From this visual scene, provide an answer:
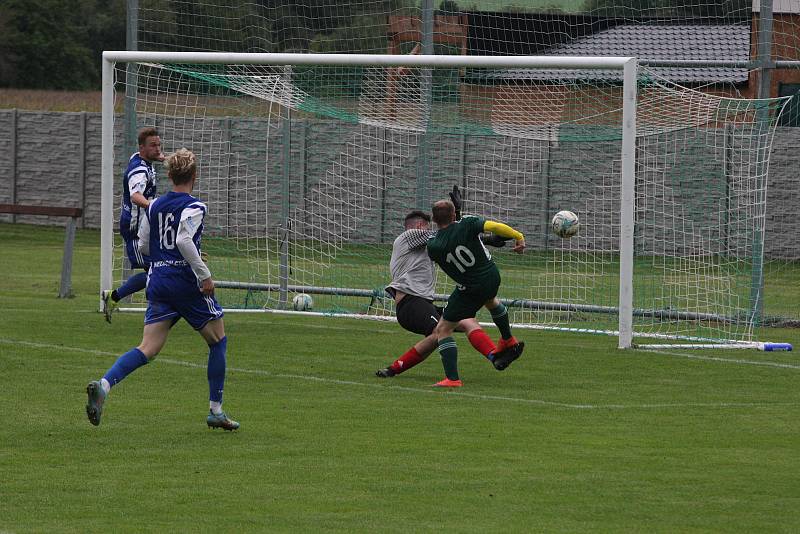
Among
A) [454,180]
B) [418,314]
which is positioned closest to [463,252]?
[418,314]

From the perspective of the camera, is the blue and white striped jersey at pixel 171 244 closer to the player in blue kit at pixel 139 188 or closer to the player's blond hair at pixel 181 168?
the player's blond hair at pixel 181 168

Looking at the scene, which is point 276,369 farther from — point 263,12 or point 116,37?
point 116,37

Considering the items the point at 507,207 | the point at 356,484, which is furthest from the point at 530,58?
the point at 356,484

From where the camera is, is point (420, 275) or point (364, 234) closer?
point (420, 275)

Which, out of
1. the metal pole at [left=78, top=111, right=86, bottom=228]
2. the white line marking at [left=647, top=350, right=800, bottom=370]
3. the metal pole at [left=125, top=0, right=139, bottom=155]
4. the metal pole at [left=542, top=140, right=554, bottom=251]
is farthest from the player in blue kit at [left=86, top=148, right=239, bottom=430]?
the metal pole at [left=78, top=111, right=86, bottom=228]

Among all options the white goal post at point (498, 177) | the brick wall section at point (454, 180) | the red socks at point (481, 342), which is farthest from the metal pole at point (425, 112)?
the red socks at point (481, 342)

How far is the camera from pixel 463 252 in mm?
12836

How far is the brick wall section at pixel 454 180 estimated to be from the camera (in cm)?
2195

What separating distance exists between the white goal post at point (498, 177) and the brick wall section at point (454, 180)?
7 centimetres

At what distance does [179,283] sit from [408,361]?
11.4ft

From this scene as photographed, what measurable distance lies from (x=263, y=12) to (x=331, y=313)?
4.53m

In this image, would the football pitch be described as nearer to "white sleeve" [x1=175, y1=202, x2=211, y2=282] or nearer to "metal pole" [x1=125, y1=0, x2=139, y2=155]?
"white sleeve" [x1=175, y1=202, x2=211, y2=282]

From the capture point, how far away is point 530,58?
52.9ft

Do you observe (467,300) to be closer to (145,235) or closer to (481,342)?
(481,342)
